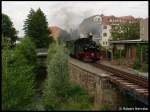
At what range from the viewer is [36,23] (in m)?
60.4

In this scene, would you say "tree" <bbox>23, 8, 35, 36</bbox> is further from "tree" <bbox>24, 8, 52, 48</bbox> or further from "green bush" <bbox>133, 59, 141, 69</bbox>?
"green bush" <bbox>133, 59, 141, 69</bbox>

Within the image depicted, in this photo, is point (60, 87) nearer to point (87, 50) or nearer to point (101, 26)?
point (87, 50)

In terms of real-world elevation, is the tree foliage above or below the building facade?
below

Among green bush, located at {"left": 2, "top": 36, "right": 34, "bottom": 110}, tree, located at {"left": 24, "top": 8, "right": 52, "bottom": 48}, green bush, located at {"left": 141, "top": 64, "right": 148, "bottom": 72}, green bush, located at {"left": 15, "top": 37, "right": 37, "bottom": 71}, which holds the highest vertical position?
tree, located at {"left": 24, "top": 8, "right": 52, "bottom": 48}

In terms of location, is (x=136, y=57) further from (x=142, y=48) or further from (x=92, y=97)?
(x=92, y=97)

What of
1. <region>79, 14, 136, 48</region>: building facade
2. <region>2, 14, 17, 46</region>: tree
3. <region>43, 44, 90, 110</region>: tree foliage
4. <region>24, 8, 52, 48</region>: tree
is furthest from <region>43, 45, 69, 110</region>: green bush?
<region>79, 14, 136, 48</region>: building facade

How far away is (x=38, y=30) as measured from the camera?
59.7 meters

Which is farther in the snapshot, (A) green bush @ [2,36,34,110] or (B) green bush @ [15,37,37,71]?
(B) green bush @ [15,37,37,71]

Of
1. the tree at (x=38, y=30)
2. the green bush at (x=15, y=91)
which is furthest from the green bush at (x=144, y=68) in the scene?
the tree at (x=38, y=30)

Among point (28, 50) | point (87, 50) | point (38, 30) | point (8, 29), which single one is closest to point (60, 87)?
point (87, 50)

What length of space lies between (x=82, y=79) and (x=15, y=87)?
5963 mm

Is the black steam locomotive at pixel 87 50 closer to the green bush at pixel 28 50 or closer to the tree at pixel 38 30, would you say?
the green bush at pixel 28 50

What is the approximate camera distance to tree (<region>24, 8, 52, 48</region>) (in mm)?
58969

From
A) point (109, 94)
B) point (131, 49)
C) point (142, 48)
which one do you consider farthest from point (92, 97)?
point (131, 49)
